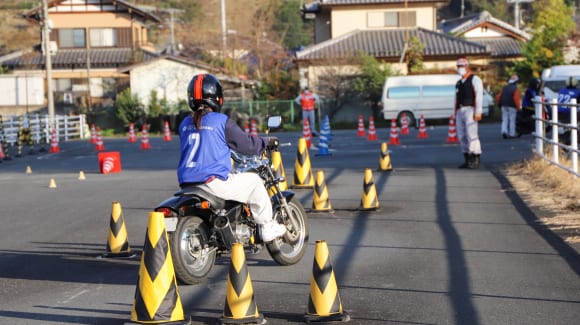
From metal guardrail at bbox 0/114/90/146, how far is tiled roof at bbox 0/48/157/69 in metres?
12.7

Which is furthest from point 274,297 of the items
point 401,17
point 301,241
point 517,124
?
point 401,17

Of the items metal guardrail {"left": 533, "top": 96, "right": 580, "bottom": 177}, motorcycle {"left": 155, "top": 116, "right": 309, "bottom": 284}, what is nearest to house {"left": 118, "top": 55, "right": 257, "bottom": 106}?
metal guardrail {"left": 533, "top": 96, "right": 580, "bottom": 177}

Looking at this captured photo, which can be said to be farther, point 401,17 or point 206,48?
point 206,48

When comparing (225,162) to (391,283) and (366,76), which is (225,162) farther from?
(366,76)

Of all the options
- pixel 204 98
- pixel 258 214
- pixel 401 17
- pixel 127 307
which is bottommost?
pixel 127 307

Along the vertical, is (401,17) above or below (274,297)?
above

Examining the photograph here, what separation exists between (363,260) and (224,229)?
154 centimetres

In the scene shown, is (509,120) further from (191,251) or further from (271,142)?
(191,251)

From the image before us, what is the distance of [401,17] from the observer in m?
49.1

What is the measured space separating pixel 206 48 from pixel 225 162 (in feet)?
189

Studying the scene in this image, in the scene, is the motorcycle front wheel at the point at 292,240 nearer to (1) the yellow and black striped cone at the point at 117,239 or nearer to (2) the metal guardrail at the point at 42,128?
(1) the yellow and black striped cone at the point at 117,239

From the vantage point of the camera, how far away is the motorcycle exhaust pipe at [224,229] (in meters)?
7.37

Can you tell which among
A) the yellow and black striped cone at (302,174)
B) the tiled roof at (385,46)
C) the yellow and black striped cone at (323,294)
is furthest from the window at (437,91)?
the yellow and black striped cone at (323,294)

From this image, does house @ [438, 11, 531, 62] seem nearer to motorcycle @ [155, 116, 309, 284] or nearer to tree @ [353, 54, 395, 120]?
tree @ [353, 54, 395, 120]
